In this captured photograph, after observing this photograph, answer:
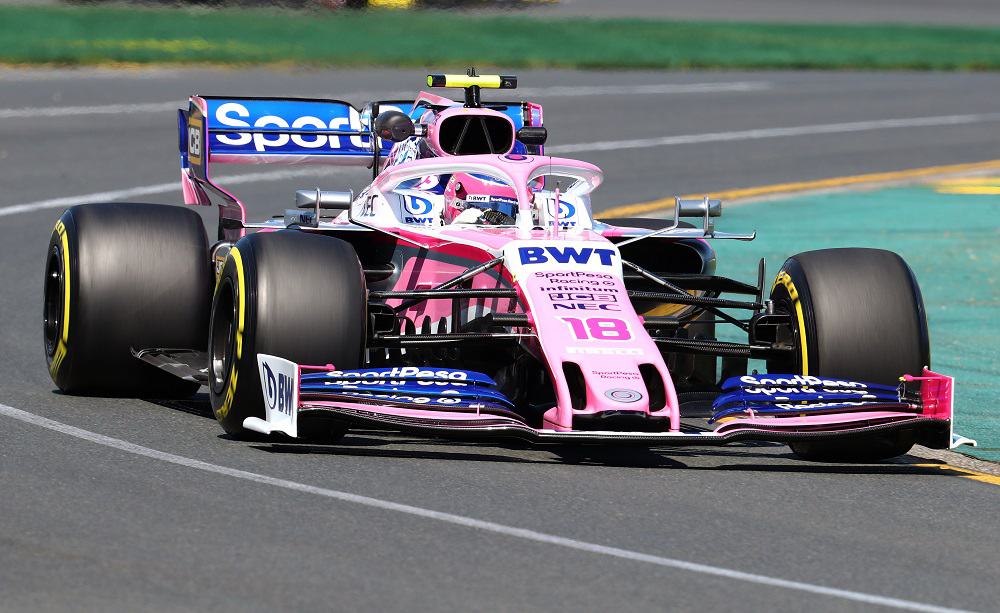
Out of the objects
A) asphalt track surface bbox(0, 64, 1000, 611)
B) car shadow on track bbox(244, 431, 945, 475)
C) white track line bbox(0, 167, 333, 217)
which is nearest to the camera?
asphalt track surface bbox(0, 64, 1000, 611)

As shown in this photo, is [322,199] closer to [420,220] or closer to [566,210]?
[420,220]

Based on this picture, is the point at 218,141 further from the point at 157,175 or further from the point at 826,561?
the point at 157,175

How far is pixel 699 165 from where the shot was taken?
23.6 metres

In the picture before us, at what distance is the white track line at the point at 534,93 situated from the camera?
80.6 feet

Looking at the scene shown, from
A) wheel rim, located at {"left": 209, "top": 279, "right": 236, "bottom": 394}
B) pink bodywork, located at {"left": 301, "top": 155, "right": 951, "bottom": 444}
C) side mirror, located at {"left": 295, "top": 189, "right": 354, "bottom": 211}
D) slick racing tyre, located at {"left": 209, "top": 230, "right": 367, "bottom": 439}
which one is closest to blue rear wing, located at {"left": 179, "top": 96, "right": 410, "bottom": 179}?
side mirror, located at {"left": 295, "top": 189, "right": 354, "bottom": 211}

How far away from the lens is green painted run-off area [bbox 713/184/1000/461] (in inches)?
443

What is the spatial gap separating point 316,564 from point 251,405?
2.23 meters

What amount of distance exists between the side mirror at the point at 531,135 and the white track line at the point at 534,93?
14933mm

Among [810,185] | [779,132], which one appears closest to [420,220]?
[810,185]

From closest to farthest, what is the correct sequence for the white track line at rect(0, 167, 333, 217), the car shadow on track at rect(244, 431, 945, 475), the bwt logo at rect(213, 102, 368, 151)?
1. the car shadow on track at rect(244, 431, 945, 475)
2. the bwt logo at rect(213, 102, 368, 151)
3. the white track line at rect(0, 167, 333, 217)

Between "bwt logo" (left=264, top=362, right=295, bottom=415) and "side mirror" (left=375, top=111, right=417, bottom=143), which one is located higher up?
"side mirror" (left=375, top=111, right=417, bottom=143)

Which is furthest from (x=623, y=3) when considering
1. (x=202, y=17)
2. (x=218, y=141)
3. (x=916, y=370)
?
(x=916, y=370)

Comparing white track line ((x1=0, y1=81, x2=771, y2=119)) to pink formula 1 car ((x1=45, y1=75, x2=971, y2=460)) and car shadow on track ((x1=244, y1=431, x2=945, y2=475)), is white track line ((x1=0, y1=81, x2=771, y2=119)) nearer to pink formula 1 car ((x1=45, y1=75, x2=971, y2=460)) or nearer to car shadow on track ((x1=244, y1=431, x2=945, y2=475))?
pink formula 1 car ((x1=45, y1=75, x2=971, y2=460))

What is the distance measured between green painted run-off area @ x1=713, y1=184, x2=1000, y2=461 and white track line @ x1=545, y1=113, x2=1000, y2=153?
14.8 feet
